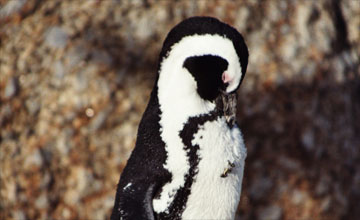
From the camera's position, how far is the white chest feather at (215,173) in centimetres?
162

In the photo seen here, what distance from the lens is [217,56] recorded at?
5.13 ft

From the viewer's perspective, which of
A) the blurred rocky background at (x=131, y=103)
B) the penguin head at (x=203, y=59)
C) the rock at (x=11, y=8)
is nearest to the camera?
the penguin head at (x=203, y=59)

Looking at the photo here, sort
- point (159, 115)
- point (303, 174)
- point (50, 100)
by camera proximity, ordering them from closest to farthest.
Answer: point (159, 115) < point (50, 100) < point (303, 174)

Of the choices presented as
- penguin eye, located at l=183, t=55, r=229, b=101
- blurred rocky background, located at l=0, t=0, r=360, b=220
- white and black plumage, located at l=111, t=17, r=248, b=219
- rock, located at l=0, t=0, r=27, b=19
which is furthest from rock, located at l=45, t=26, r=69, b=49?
penguin eye, located at l=183, t=55, r=229, b=101

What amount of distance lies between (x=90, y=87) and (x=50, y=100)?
16cm

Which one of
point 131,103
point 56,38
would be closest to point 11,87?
point 56,38

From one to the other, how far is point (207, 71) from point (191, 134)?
0.16 metres

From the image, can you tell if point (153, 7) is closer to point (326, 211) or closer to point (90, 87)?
point (90, 87)

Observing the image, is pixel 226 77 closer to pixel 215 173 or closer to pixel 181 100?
pixel 181 100

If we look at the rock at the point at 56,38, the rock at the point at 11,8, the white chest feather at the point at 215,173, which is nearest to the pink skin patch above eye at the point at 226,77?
the white chest feather at the point at 215,173

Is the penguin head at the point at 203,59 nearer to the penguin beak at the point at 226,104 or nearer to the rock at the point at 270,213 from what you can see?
the penguin beak at the point at 226,104

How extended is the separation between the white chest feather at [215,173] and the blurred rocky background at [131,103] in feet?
2.92

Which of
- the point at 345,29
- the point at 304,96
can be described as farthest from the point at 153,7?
the point at 345,29

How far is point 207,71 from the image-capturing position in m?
1.59
